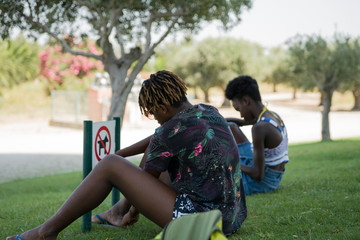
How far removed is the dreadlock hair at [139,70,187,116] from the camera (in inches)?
106

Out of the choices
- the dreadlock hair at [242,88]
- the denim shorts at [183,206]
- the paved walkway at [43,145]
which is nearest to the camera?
the denim shorts at [183,206]

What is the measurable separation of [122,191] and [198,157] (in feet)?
1.68

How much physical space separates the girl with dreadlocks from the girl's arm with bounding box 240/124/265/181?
139 cm

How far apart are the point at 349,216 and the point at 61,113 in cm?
1908

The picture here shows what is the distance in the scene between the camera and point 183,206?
8.43 ft

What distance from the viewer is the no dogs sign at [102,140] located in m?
3.27

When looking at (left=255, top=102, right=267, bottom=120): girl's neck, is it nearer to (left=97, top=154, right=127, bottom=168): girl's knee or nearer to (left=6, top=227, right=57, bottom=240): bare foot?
(left=97, top=154, right=127, bottom=168): girl's knee

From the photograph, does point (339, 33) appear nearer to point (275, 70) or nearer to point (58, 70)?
point (58, 70)

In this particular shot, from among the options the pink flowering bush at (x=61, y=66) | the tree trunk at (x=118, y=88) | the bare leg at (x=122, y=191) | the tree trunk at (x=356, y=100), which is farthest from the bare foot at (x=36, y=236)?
the tree trunk at (x=356, y=100)

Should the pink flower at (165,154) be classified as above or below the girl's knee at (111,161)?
above

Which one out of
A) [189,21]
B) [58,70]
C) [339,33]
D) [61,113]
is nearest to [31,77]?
[58,70]

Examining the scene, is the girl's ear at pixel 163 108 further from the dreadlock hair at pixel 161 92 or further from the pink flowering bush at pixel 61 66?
the pink flowering bush at pixel 61 66

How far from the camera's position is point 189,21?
8.18m

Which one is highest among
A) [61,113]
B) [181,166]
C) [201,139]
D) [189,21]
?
[189,21]
